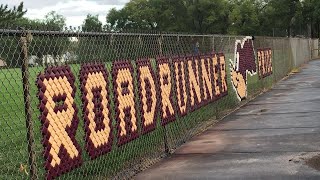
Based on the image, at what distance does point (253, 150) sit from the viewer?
6.88m

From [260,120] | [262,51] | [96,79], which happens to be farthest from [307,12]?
[96,79]

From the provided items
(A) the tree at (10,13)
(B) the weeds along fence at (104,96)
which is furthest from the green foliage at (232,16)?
(B) the weeds along fence at (104,96)

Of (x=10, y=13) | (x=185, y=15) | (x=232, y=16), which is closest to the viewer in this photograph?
(x=10, y=13)

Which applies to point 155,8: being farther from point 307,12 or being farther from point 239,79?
point 239,79

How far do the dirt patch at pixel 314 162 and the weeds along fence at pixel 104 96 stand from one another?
2.12 metres

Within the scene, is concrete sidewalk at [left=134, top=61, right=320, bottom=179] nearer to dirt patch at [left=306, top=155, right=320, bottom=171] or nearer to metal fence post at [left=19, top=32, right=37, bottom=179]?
dirt patch at [left=306, top=155, right=320, bottom=171]

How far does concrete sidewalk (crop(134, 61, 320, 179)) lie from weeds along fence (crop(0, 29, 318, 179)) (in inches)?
15.8

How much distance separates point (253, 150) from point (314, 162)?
111 centimetres

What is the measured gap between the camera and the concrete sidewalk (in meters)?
5.71

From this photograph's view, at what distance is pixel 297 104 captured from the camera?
11805 millimetres

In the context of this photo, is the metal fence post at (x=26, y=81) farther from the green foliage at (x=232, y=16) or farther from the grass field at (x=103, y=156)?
the green foliage at (x=232, y=16)

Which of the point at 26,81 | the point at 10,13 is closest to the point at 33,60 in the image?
the point at 26,81

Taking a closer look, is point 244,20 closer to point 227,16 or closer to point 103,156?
point 227,16

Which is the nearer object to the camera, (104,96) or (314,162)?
(104,96)
